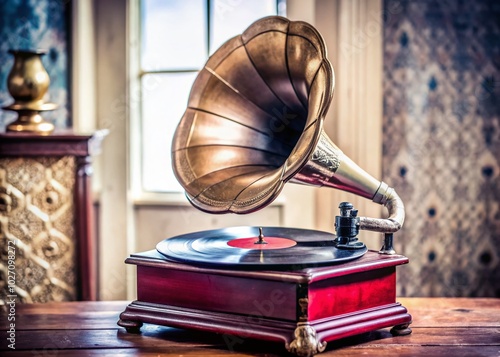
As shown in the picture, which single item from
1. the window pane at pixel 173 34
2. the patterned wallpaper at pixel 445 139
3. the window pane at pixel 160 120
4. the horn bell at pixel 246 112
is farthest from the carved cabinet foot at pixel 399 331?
the window pane at pixel 173 34

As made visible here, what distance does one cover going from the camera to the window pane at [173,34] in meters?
3.03

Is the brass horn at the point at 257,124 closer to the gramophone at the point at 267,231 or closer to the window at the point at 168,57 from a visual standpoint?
the gramophone at the point at 267,231

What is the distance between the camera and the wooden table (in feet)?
4.77

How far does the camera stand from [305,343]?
4.49 feet

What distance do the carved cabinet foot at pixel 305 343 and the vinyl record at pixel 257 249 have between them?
0.12 m

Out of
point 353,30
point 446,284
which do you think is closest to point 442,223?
point 446,284

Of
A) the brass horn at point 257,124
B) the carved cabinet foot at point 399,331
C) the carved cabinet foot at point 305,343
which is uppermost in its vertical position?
the brass horn at point 257,124

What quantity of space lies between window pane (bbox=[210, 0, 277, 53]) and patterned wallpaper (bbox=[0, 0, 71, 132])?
61 centimetres

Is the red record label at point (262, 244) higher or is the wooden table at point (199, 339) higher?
the red record label at point (262, 244)

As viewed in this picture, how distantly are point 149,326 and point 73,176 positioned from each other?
3.49 ft

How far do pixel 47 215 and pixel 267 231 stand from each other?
1.08m

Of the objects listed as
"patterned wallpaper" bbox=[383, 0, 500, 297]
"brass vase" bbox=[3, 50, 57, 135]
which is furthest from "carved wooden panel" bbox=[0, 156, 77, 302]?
"patterned wallpaper" bbox=[383, 0, 500, 297]

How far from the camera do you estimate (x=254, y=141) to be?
1.91m

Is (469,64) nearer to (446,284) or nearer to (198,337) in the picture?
(446,284)
